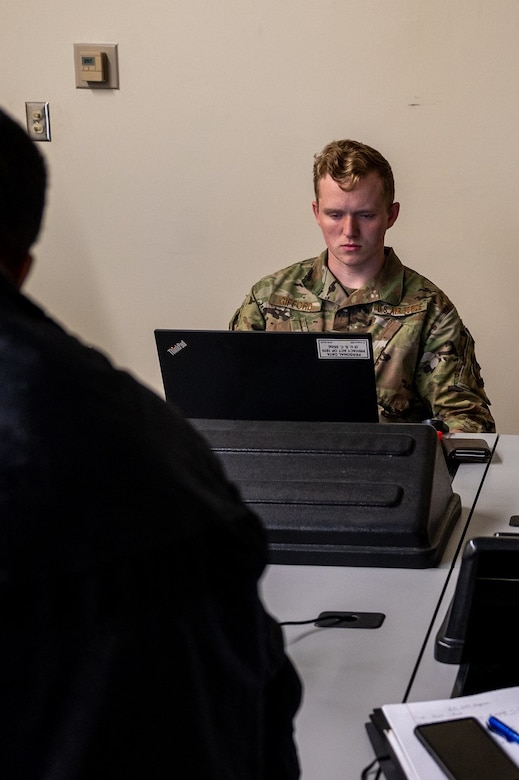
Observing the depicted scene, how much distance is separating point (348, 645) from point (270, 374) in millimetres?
609

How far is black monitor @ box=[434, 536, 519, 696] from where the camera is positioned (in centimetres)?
99

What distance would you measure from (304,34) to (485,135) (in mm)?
625

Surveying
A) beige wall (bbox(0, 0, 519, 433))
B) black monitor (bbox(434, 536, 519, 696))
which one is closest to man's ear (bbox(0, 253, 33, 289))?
black monitor (bbox(434, 536, 519, 696))

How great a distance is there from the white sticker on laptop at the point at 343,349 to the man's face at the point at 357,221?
2.46 ft

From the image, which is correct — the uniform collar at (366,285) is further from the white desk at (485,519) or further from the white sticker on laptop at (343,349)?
the white sticker on laptop at (343,349)

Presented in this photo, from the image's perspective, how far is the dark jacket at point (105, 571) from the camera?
1.44 feet

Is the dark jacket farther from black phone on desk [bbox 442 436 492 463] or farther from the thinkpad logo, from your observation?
black phone on desk [bbox 442 436 492 463]

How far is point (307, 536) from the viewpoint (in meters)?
1.36

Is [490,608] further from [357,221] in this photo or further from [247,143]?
[247,143]

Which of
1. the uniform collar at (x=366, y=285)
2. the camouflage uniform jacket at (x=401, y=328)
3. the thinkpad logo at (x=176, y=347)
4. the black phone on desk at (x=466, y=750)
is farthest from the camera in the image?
the uniform collar at (x=366, y=285)

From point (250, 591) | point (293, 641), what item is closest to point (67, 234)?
point (293, 641)

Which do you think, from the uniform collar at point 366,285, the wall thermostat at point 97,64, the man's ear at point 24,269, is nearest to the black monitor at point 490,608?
the man's ear at point 24,269

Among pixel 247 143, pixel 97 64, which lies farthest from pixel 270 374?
pixel 97 64

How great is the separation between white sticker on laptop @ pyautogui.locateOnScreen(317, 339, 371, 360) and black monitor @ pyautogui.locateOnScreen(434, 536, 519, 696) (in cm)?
57
